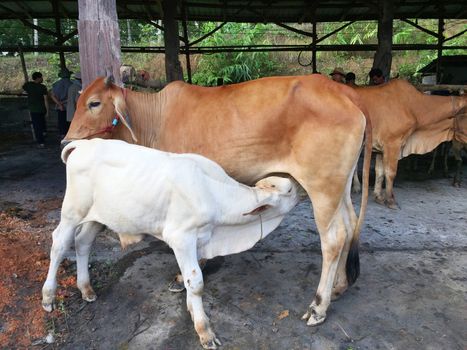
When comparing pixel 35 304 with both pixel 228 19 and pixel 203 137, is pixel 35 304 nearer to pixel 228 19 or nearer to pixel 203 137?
pixel 203 137

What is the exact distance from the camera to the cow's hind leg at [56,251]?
9.60 feet

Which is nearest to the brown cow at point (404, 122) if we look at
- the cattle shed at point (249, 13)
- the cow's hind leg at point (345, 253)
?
the cattle shed at point (249, 13)

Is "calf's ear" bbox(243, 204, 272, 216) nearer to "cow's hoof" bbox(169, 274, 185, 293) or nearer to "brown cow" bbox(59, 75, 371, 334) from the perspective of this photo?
"brown cow" bbox(59, 75, 371, 334)

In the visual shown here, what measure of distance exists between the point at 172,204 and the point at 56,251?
3.19 ft

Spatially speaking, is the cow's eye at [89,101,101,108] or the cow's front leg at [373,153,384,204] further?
the cow's front leg at [373,153,384,204]

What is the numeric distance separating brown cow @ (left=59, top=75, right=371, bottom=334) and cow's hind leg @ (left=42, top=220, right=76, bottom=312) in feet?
2.56

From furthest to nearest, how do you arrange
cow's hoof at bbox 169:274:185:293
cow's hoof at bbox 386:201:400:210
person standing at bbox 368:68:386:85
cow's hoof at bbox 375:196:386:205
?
1. person standing at bbox 368:68:386:85
2. cow's hoof at bbox 375:196:386:205
3. cow's hoof at bbox 386:201:400:210
4. cow's hoof at bbox 169:274:185:293

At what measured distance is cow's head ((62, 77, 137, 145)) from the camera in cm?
336

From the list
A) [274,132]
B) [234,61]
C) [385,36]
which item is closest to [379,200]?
[274,132]

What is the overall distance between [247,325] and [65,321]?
1.25 meters

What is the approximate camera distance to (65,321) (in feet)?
9.56

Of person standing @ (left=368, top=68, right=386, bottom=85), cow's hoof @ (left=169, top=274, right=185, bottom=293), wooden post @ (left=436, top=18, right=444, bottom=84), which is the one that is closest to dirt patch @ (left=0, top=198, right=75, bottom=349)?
cow's hoof @ (left=169, top=274, right=185, bottom=293)

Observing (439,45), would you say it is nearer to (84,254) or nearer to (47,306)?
(84,254)

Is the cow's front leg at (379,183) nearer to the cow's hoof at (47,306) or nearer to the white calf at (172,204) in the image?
the white calf at (172,204)
